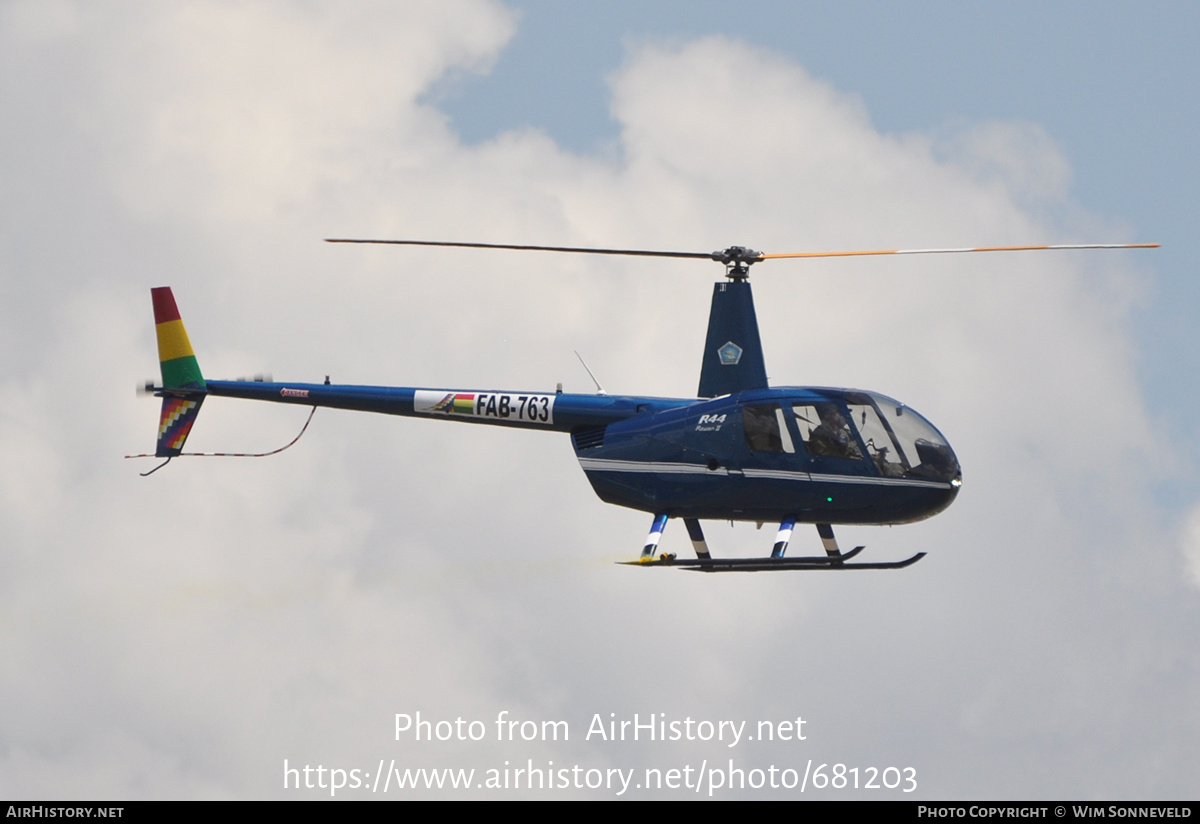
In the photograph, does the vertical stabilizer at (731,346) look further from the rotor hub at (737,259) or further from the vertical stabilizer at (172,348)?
the vertical stabilizer at (172,348)

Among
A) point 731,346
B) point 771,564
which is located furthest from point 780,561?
point 731,346

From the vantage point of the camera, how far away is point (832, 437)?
31.0m

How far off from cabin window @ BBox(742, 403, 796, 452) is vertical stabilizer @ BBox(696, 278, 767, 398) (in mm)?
1334

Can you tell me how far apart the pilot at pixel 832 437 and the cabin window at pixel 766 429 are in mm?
442

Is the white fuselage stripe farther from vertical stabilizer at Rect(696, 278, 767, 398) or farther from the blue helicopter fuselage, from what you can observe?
vertical stabilizer at Rect(696, 278, 767, 398)

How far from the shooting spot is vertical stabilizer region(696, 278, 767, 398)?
1294 inches

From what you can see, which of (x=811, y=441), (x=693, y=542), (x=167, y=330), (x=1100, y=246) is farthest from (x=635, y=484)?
(x=167, y=330)

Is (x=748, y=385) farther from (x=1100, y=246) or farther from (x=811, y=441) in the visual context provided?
(x=1100, y=246)

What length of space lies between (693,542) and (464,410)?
5.65 meters

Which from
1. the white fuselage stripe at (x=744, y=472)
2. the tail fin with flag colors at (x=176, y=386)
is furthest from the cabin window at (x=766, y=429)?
the tail fin with flag colors at (x=176, y=386)

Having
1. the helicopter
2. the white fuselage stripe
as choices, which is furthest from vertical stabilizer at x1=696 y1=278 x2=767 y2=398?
the white fuselage stripe

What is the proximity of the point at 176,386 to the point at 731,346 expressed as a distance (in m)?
13.1

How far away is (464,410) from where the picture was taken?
35156 millimetres

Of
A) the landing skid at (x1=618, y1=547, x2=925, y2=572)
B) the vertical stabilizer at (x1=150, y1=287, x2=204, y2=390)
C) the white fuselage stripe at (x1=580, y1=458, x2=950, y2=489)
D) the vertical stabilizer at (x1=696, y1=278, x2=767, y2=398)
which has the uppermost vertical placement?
the vertical stabilizer at (x1=150, y1=287, x2=204, y2=390)
